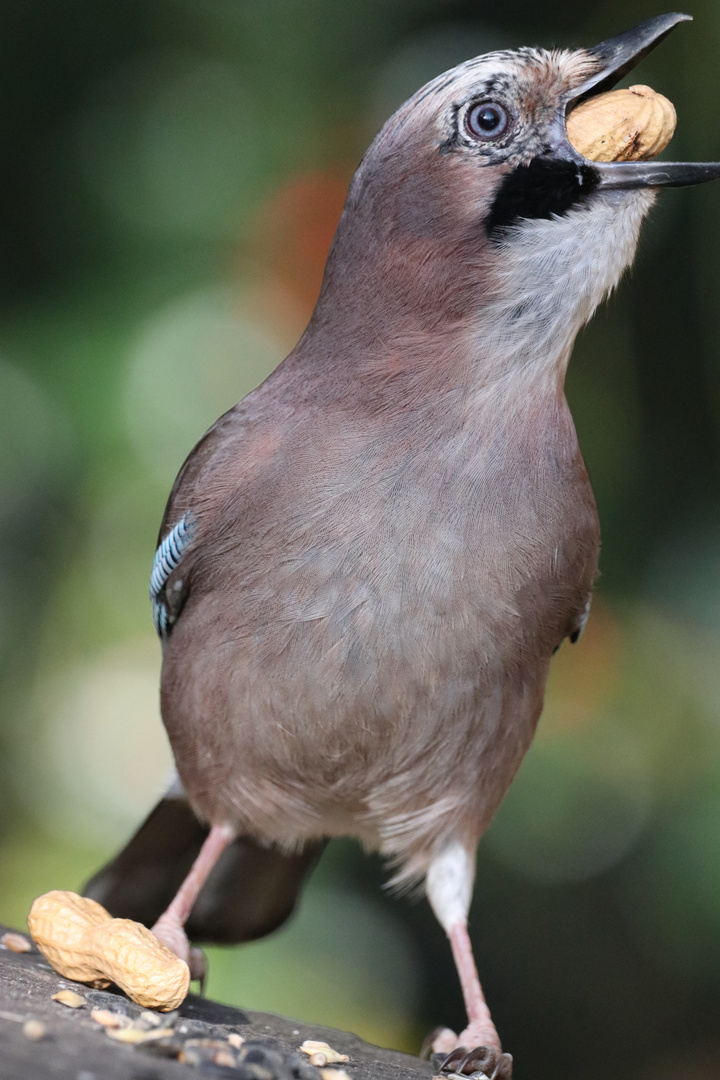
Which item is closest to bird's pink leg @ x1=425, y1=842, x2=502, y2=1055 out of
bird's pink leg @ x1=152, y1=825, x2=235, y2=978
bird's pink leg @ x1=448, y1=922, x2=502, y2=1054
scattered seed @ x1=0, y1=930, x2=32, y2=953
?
bird's pink leg @ x1=448, y1=922, x2=502, y2=1054

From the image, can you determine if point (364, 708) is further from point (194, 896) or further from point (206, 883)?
point (206, 883)

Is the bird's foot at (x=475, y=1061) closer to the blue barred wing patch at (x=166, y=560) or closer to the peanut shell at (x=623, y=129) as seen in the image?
the blue barred wing patch at (x=166, y=560)

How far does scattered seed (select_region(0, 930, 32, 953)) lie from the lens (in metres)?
2.26

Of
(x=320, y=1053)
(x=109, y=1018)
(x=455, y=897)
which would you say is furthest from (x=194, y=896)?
(x=109, y=1018)

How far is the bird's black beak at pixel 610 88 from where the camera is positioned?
2027 mm

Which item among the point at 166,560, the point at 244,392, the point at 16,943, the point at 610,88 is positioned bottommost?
the point at 16,943

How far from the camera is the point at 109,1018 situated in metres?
1.78

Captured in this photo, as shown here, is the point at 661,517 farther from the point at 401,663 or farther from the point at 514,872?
the point at 401,663

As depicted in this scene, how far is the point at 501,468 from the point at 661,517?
152cm

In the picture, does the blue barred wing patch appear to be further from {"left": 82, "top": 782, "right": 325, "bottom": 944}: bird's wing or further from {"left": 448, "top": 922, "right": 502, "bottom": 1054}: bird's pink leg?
{"left": 448, "top": 922, "right": 502, "bottom": 1054}: bird's pink leg

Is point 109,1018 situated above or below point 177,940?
above

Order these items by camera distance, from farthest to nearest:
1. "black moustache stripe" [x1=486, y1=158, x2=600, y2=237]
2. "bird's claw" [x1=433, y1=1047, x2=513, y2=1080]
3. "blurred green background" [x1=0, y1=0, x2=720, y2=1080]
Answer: "blurred green background" [x1=0, y1=0, x2=720, y2=1080]
"bird's claw" [x1=433, y1=1047, x2=513, y2=1080]
"black moustache stripe" [x1=486, y1=158, x2=600, y2=237]

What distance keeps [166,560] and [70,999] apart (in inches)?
36.3

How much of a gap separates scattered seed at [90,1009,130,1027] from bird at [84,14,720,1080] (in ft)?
1.98
